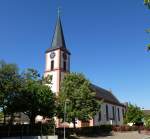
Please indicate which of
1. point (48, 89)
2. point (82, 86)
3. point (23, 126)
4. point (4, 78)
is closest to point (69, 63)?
point (82, 86)

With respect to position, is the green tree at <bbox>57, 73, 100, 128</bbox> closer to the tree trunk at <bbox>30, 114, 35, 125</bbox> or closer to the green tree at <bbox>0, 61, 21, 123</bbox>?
the tree trunk at <bbox>30, 114, 35, 125</bbox>

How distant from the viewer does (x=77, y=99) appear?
44031 millimetres

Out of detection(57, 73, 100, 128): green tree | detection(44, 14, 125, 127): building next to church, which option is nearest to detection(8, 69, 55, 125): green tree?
detection(57, 73, 100, 128): green tree

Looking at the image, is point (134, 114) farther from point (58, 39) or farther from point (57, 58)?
point (58, 39)

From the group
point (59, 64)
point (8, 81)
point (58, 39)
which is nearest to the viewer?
point (8, 81)

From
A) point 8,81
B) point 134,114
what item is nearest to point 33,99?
point 8,81

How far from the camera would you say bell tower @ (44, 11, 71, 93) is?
184ft

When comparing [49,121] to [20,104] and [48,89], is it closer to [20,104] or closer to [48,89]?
[48,89]

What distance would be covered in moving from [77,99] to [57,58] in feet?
53.9

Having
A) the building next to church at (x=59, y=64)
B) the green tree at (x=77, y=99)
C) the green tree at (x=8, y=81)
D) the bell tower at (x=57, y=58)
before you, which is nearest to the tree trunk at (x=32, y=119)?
the green tree at (x=8, y=81)

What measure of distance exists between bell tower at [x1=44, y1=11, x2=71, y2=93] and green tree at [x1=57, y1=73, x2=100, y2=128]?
9.22 m

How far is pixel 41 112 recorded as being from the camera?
3844 cm

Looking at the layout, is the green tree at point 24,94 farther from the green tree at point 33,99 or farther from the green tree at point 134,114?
the green tree at point 134,114

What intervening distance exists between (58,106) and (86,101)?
14.8 ft
